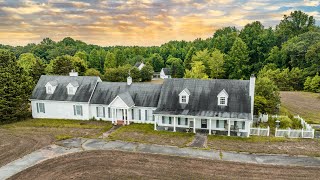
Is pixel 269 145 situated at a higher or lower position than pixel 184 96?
lower

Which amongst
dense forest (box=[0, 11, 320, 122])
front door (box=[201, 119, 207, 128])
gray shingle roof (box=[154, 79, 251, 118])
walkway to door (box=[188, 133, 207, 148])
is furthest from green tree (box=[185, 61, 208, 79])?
walkway to door (box=[188, 133, 207, 148])

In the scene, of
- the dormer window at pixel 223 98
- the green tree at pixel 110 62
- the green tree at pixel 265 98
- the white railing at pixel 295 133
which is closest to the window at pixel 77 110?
the dormer window at pixel 223 98

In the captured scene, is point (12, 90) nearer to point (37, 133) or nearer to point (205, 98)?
point (37, 133)

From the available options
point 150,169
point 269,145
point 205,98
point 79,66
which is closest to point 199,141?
point 205,98

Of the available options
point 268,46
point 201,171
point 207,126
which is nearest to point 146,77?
point 268,46

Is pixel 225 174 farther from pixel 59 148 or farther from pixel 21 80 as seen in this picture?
pixel 21 80
